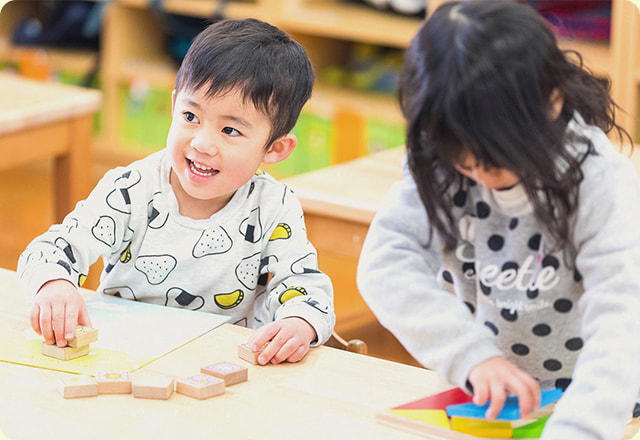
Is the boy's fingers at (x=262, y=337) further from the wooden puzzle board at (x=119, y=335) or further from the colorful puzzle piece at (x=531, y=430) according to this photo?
the colorful puzzle piece at (x=531, y=430)

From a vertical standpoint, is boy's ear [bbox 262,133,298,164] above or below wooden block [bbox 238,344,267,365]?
above

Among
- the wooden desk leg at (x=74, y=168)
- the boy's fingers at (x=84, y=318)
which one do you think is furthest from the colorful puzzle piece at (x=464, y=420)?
the wooden desk leg at (x=74, y=168)

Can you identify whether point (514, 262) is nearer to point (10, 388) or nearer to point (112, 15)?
point (10, 388)

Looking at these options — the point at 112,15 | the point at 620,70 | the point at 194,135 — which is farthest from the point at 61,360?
the point at 112,15

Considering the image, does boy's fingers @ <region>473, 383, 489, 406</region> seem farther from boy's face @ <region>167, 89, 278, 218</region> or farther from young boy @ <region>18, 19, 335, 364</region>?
boy's face @ <region>167, 89, 278, 218</region>

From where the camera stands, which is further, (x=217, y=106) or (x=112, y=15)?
(x=112, y=15)

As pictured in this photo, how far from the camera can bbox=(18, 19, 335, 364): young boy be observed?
1157 mm

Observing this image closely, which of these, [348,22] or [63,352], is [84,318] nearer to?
[63,352]

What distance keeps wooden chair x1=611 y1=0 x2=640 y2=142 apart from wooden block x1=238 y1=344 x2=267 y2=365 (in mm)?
1940

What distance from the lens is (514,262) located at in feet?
2.92

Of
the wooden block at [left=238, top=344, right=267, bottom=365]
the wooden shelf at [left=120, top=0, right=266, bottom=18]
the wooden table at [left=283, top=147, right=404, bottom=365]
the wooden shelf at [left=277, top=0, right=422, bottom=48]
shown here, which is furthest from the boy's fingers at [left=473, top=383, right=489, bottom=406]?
the wooden shelf at [left=120, top=0, right=266, bottom=18]

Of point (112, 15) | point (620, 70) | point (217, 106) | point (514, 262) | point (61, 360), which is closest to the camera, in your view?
point (514, 262)

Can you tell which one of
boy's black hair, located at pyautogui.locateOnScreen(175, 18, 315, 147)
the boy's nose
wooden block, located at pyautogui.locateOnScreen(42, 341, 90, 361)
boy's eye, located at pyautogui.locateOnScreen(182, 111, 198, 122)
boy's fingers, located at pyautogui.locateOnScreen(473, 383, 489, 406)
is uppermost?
boy's black hair, located at pyautogui.locateOnScreen(175, 18, 315, 147)

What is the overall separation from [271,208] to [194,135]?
0.16 metres
